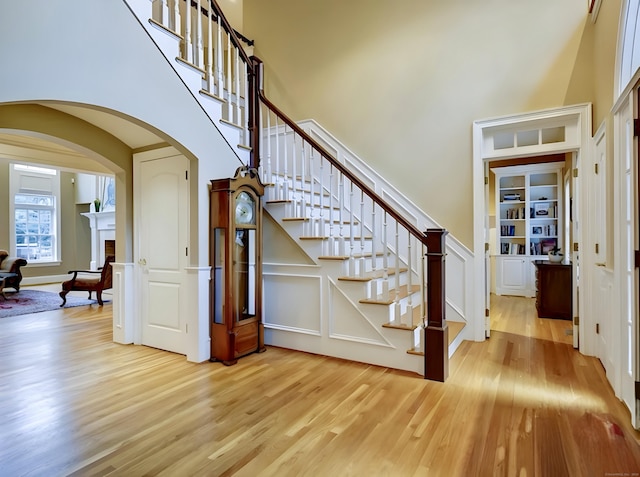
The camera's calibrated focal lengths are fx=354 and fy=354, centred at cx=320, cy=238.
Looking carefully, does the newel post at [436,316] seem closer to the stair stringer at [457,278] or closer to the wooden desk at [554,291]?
the stair stringer at [457,278]

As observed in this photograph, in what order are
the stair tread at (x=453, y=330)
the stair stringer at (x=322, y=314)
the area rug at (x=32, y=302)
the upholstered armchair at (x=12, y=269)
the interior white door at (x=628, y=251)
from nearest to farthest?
the interior white door at (x=628, y=251)
the stair tread at (x=453, y=330)
the stair stringer at (x=322, y=314)
the area rug at (x=32, y=302)
the upholstered armchair at (x=12, y=269)

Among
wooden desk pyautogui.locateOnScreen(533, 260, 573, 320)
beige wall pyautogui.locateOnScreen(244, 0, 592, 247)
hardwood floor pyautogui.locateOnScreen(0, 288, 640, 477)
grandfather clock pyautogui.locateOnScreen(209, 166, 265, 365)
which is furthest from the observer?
wooden desk pyautogui.locateOnScreen(533, 260, 573, 320)

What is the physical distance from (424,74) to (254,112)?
209cm

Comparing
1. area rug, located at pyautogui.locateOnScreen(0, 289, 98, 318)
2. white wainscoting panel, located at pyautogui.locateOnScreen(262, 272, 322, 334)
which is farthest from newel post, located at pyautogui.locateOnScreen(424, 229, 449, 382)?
area rug, located at pyautogui.locateOnScreen(0, 289, 98, 318)

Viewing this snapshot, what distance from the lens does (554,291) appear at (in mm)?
5176

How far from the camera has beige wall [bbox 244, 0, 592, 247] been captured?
3.71 m

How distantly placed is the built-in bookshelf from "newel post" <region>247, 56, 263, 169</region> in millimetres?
5227

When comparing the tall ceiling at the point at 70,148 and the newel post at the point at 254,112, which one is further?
the newel post at the point at 254,112

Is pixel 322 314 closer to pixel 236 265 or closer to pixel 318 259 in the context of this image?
pixel 318 259

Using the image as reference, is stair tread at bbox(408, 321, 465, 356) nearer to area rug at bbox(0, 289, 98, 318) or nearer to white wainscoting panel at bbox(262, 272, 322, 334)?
white wainscoting panel at bbox(262, 272, 322, 334)

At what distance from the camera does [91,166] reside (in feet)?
19.8

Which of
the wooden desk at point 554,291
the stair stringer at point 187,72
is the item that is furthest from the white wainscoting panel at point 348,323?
the wooden desk at point 554,291

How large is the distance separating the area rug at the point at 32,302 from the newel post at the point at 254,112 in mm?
4778

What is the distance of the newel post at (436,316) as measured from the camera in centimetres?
288
